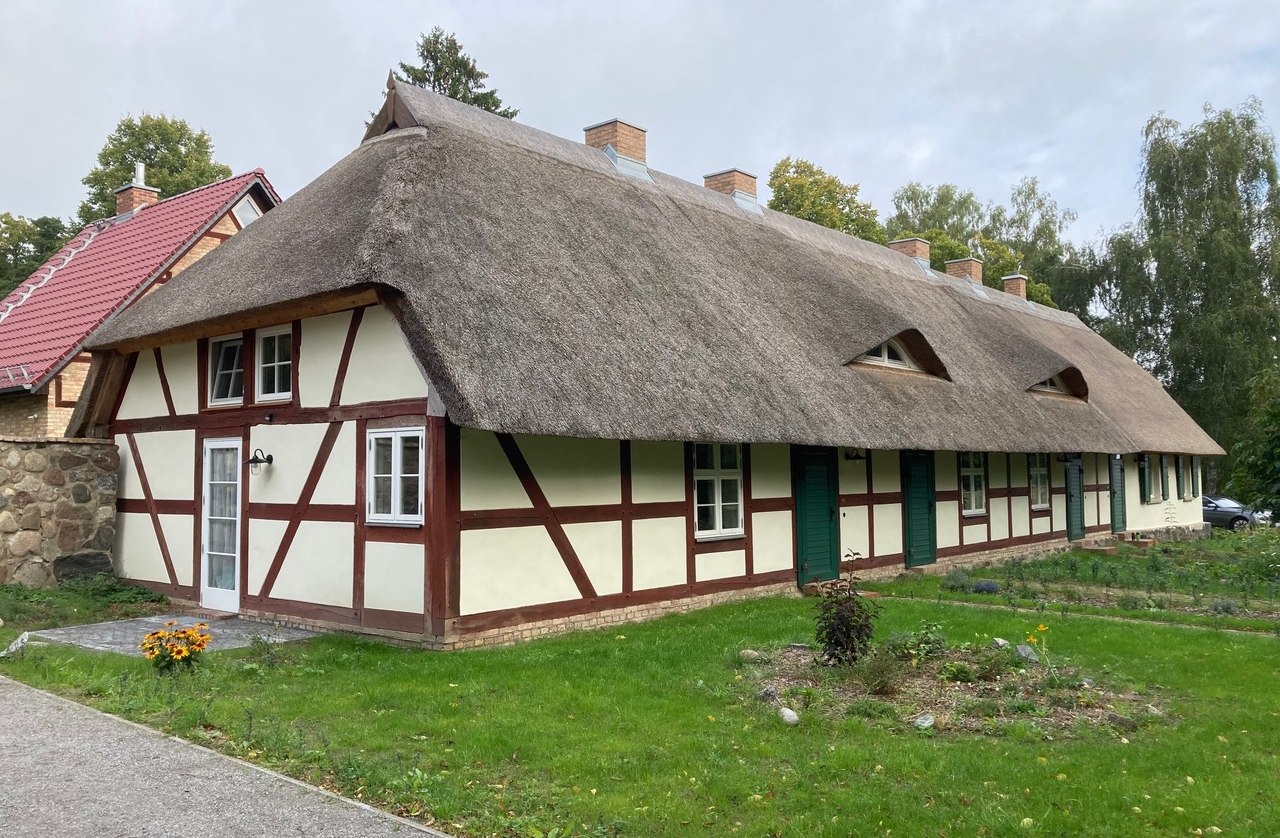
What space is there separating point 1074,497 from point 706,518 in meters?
12.8

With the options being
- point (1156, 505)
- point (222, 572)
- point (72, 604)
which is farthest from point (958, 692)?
point (1156, 505)

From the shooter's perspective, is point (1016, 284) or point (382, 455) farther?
point (1016, 284)

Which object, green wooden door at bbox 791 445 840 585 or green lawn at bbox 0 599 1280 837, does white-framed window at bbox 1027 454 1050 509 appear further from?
green lawn at bbox 0 599 1280 837

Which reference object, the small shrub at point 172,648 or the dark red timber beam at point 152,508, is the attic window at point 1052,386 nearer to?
the dark red timber beam at point 152,508

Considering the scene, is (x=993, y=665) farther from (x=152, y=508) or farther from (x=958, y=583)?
(x=152, y=508)

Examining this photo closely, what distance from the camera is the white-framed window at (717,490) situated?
1165cm

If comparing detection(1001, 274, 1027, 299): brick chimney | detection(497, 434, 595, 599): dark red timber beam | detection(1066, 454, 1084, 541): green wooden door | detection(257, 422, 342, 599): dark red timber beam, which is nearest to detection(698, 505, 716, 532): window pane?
detection(497, 434, 595, 599): dark red timber beam

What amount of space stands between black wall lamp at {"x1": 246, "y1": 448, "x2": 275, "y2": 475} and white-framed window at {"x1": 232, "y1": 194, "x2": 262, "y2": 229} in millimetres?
6434

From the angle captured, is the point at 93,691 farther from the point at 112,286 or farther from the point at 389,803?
the point at 112,286

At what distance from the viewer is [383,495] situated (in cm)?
930

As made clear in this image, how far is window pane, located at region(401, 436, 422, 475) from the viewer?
9078mm

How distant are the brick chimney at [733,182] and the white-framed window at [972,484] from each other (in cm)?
627

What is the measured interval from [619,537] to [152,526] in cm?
597

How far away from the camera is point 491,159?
474 inches
